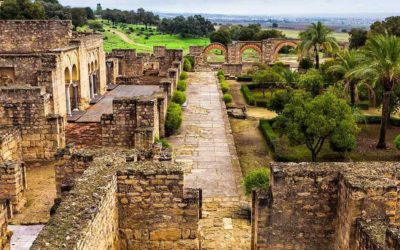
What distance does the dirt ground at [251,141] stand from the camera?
18.1 metres

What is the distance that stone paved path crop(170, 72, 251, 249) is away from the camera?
35.4ft

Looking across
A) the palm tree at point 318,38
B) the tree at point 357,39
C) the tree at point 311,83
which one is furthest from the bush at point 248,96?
the tree at point 357,39

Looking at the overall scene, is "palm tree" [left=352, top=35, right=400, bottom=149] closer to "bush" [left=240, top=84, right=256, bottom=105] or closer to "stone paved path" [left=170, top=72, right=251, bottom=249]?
"stone paved path" [left=170, top=72, right=251, bottom=249]

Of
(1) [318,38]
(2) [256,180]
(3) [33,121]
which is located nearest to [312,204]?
(2) [256,180]

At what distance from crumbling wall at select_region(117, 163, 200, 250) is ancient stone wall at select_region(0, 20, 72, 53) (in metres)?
21.8

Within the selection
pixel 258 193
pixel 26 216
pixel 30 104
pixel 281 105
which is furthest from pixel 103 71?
pixel 258 193

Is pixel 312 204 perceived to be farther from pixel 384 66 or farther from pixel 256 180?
pixel 384 66

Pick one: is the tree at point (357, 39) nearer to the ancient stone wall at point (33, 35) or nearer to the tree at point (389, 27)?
the tree at point (389, 27)

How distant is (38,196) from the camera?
13344 millimetres

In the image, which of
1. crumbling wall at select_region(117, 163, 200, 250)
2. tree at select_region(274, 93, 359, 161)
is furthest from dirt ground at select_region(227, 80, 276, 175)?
crumbling wall at select_region(117, 163, 200, 250)

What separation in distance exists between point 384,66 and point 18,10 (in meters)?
39.3

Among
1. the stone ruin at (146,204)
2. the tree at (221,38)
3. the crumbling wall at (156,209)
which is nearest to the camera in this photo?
the stone ruin at (146,204)

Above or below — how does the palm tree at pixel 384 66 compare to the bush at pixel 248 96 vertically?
above

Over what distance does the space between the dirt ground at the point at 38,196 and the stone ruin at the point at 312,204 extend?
5.32 meters
